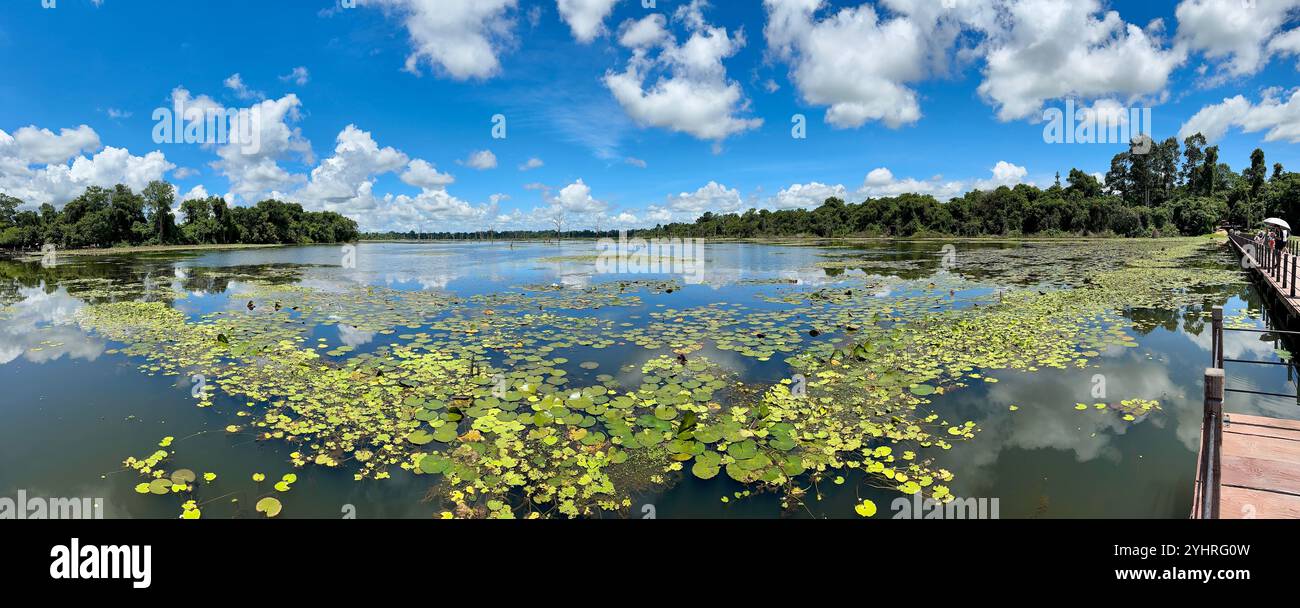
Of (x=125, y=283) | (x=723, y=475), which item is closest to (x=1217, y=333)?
(x=723, y=475)

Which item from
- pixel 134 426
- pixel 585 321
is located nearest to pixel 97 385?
pixel 134 426

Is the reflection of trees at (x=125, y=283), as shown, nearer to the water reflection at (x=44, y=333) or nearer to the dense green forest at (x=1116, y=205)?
the water reflection at (x=44, y=333)

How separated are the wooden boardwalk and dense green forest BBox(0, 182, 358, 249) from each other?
84.6 meters

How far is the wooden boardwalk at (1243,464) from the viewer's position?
10.3ft

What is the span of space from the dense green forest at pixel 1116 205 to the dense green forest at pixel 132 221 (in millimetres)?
95517

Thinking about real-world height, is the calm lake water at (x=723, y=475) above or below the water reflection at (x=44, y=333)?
below

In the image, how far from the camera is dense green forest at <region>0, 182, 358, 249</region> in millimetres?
58875

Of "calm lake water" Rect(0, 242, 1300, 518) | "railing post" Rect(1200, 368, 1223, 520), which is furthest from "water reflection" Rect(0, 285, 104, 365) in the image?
"railing post" Rect(1200, 368, 1223, 520)

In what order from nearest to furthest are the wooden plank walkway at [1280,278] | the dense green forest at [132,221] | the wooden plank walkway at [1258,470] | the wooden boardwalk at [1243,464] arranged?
the wooden boardwalk at [1243,464] → the wooden plank walkway at [1258,470] → the wooden plank walkway at [1280,278] → the dense green forest at [132,221]

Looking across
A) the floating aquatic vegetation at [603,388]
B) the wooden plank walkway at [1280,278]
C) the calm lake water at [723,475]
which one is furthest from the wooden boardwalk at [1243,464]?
the wooden plank walkway at [1280,278]

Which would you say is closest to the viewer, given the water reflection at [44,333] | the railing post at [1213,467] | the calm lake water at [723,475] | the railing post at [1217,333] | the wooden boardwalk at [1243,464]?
the railing post at [1213,467]

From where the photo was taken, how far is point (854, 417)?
5613 mm
